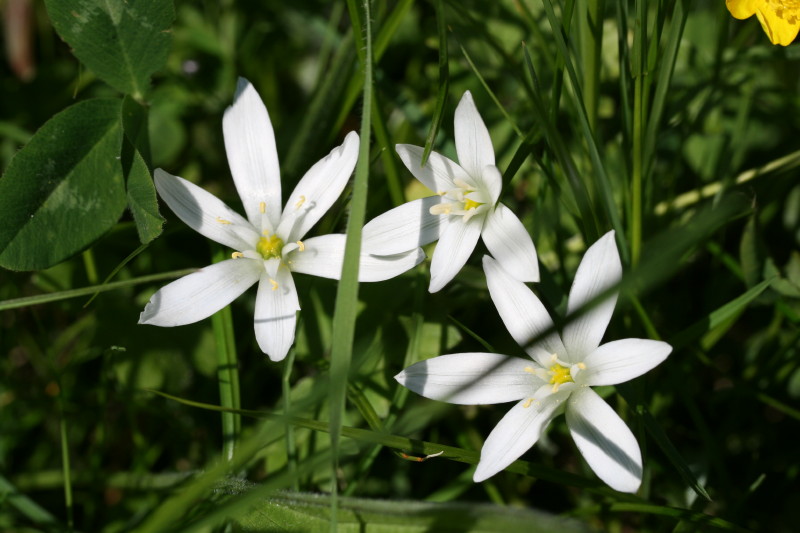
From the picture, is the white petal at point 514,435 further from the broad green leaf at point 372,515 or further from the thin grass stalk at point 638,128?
the thin grass stalk at point 638,128

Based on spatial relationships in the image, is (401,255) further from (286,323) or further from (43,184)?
(43,184)

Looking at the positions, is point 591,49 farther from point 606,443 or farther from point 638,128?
point 606,443

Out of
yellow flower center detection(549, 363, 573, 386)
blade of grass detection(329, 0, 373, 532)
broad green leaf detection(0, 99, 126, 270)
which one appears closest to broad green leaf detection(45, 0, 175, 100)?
broad green leaf detection(0, 99, 126, 270)

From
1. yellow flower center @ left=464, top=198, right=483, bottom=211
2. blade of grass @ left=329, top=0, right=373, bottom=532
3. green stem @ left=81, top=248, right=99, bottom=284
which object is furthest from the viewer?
green stem @ left=81, top=248, right=99, bottom=284

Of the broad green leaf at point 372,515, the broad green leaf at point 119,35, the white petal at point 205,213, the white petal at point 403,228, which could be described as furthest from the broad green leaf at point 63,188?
the broad green leaf at point 372,515

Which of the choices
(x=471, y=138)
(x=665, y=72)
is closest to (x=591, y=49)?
(x=665, y=72)

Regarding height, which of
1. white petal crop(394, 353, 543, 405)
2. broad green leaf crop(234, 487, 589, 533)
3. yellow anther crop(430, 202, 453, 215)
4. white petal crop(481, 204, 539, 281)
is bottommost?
broad green leaf crop(234, 487, 589, 533)

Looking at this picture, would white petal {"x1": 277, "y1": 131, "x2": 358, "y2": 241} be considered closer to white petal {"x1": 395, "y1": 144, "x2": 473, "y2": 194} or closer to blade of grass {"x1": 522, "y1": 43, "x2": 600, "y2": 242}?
white petal {"x1": 395, "y1": 144, "x2": 473, "y2": 194}
